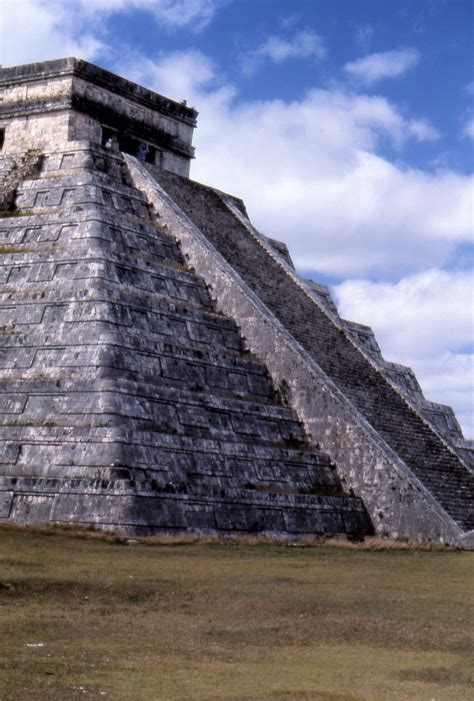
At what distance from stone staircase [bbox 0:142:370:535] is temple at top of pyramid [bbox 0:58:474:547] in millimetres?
41

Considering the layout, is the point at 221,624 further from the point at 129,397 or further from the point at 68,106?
the point at 68,106

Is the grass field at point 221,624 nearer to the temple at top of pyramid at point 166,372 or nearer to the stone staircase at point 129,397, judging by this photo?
the stone staircase at point 129,397

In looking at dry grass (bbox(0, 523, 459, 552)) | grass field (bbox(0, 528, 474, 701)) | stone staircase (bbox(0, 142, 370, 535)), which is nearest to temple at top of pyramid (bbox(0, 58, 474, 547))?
stone staircase (bbox(0, 142, 370, 535))

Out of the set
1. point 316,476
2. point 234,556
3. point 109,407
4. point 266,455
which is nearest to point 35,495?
point 109,407

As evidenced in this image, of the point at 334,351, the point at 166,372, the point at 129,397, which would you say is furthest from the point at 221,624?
the point at 334,351

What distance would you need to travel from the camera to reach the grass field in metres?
8.50

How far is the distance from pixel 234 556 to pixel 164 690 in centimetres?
843

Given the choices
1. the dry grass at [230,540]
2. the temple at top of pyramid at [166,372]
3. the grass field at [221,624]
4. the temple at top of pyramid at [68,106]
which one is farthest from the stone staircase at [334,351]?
the grass field at [221,624]

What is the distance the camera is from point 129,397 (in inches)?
759

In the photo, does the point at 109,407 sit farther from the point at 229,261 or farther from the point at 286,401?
the point at 229,261

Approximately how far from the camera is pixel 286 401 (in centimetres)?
2383

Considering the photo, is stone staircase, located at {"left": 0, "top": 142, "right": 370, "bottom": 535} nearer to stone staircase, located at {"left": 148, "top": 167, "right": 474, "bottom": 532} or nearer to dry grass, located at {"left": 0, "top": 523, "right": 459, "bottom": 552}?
dry grass, located at {"left": 0, "top": 523, "right": 459, "bottom": 552}

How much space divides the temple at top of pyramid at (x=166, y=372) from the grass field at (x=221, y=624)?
1.94m

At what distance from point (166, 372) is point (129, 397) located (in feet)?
6.62
